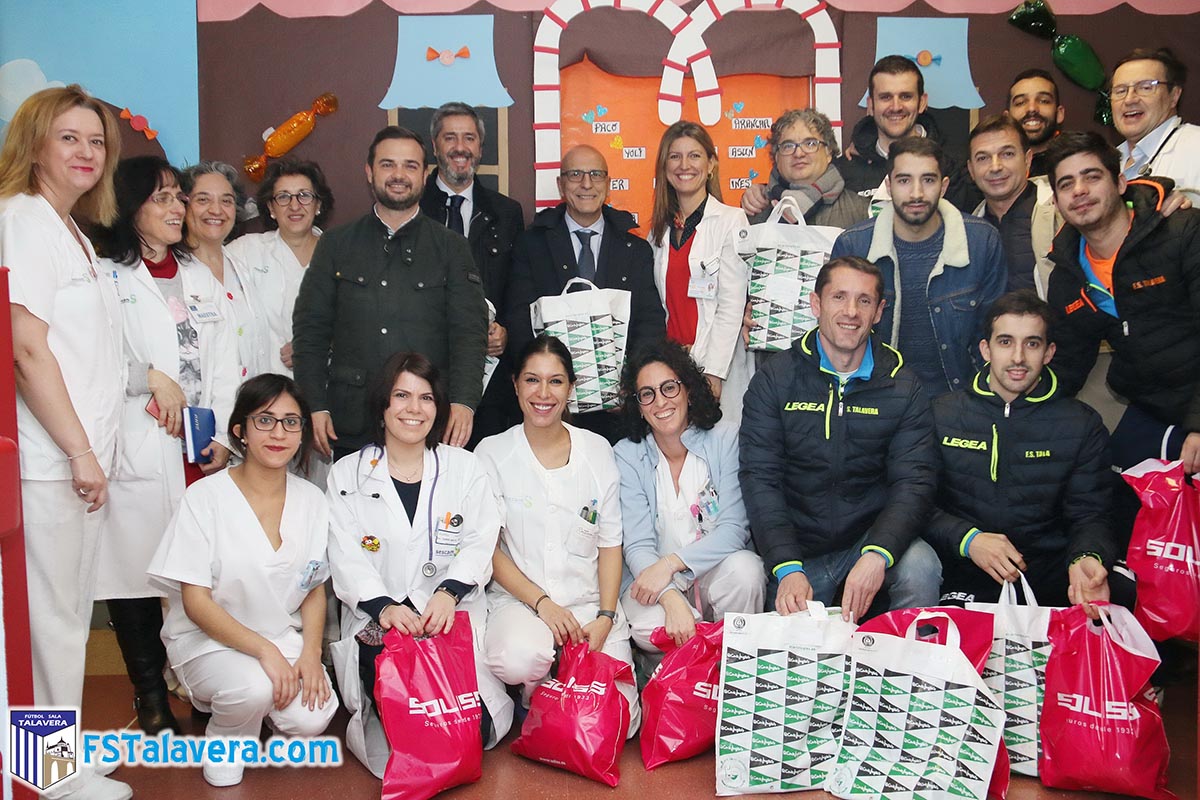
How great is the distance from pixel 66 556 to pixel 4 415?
819mm

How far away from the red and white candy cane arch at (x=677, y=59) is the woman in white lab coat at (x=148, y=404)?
1.92 m

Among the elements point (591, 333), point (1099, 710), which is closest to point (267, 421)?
point (591, 333)

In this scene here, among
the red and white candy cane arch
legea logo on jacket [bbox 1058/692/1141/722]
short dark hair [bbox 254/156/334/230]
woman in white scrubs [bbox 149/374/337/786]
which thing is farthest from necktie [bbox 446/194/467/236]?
legea logo on jacket [bbox 1058/692/1141/722]

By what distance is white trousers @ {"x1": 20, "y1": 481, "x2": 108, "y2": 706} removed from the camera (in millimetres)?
2811

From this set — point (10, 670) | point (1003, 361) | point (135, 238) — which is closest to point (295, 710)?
point (10, 670)

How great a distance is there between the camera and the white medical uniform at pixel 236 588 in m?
3.17

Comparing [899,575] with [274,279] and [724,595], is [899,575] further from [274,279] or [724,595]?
[274,279]

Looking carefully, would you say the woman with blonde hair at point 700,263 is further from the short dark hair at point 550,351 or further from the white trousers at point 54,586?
the white trousers at point 54,586

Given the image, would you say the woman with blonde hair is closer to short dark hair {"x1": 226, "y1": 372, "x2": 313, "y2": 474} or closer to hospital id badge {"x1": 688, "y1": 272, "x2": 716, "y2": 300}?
hospital id badge {"x1": 688, "y1": 272, "x2": 716, "y2": 300}

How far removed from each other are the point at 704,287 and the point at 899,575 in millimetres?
1386

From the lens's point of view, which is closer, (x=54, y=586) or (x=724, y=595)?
(x=54, y=586)

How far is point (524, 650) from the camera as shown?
331 cm

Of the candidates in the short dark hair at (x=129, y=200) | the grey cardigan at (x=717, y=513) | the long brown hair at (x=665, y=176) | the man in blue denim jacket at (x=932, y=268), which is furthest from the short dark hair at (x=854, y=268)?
the short dark hair at (x=129, y=200)

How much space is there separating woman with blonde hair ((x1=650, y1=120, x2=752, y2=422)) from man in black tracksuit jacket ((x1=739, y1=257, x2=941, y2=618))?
1.81 feet
